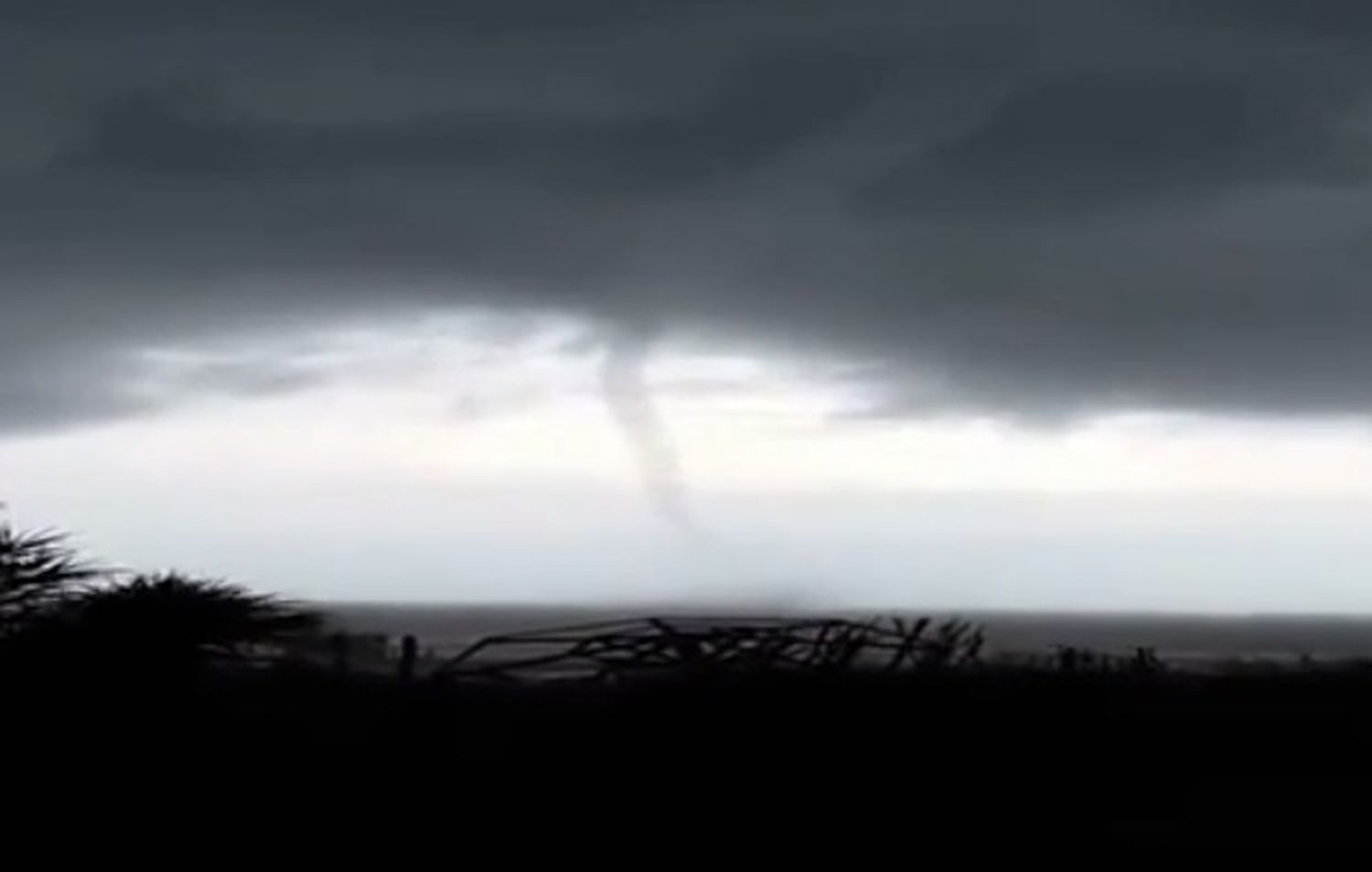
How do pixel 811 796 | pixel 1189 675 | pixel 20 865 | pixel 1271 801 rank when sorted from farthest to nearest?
pixel 1189 675
pixel 1271 801
pixel 811 796
pixel 20 865

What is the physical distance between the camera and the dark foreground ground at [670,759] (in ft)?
65.0

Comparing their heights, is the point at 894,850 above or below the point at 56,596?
below

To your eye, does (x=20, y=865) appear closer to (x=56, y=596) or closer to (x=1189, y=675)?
(x=56, y=596)

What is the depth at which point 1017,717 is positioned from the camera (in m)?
21.0

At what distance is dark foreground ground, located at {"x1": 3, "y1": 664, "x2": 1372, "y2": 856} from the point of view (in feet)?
65.0

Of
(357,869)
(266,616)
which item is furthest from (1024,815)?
(266,616)

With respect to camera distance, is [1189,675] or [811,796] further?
[1189,675]

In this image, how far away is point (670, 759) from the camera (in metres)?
20.0

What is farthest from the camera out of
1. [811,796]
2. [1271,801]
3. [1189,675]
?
[1189,675]

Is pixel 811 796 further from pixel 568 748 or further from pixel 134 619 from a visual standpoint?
pixel 134 619

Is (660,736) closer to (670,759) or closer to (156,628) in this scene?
(670,759)

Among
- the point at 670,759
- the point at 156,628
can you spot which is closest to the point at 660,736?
the point at 670,759

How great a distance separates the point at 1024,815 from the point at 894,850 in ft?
3.67

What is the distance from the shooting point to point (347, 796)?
65.4 ft
